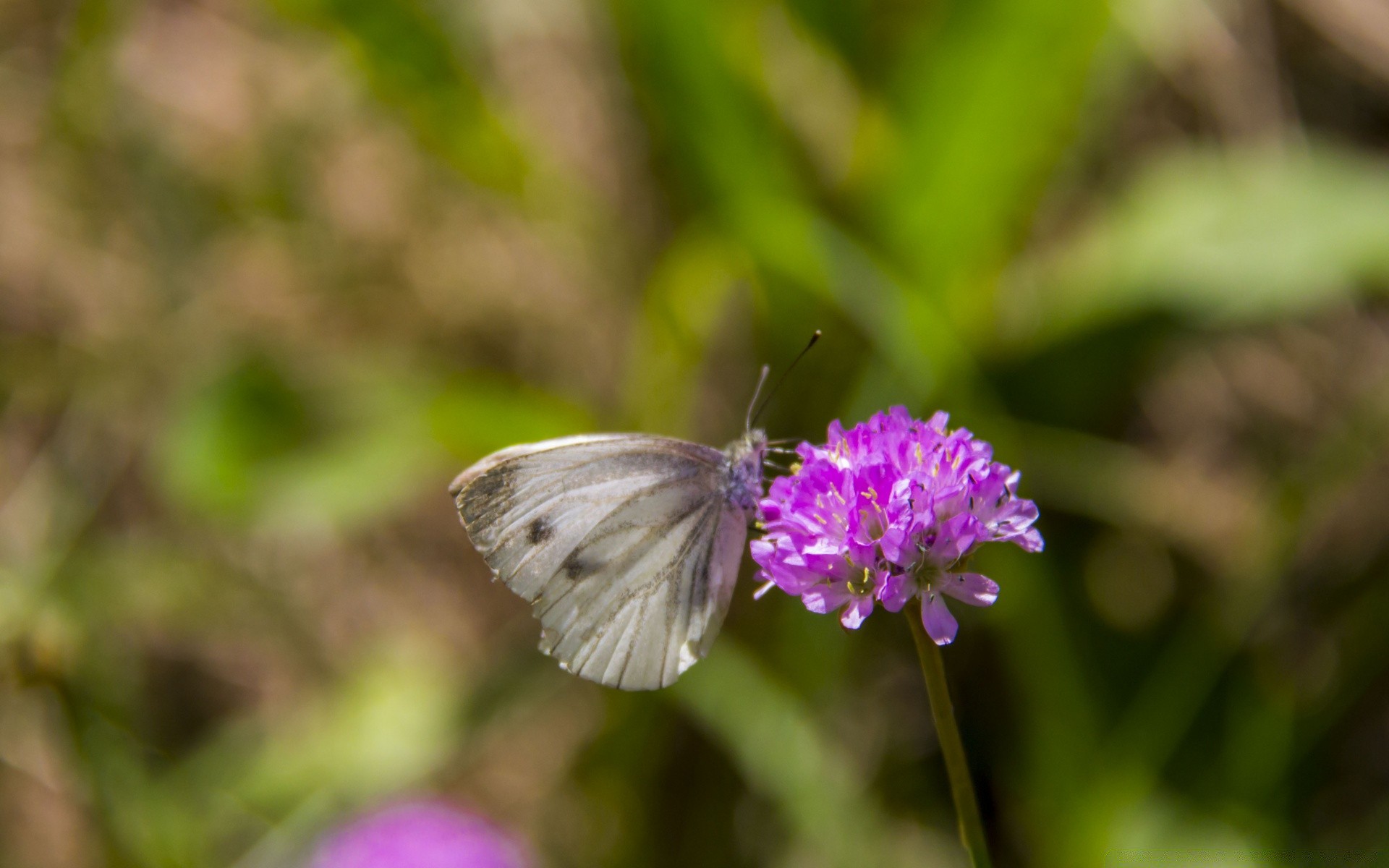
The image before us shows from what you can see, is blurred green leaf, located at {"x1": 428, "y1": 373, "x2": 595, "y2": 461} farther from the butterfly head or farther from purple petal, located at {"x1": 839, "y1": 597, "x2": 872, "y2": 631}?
purple petal, located at {"x1": 839, "y1": 597, "x2": 872, "y2": 631}

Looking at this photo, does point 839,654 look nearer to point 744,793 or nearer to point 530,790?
point 744,793

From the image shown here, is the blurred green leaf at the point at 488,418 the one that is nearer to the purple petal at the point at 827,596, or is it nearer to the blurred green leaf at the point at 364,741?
the blurred green leaf at the point at 364,741

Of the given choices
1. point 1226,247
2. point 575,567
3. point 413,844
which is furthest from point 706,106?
point 413,844

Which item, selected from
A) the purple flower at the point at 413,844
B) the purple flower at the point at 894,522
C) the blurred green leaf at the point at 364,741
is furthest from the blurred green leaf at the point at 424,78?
the purple flower at the point at 894,522

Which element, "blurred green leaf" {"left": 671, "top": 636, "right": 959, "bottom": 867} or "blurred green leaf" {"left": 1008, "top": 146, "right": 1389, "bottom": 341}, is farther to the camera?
"blurred green leaf" {"left": 1008, "top": 146, "right": 1389, "bottom": 341}

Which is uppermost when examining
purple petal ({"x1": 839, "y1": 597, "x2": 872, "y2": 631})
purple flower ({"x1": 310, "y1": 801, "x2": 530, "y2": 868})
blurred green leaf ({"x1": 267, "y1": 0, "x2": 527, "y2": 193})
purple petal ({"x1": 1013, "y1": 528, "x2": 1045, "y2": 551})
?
blurred green leaf ({"x1": 267, "y1": 0, "x2": 527, "y2": 193})

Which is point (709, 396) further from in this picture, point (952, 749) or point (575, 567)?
point (952, 749)

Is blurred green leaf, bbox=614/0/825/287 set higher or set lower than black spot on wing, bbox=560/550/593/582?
higher

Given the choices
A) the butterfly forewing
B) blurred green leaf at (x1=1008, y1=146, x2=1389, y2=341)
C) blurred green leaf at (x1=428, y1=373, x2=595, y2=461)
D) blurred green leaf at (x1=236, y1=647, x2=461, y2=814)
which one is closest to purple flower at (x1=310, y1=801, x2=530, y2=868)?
blurred green leaf at (x1=236, y1=647, x2=461, y2=814)
